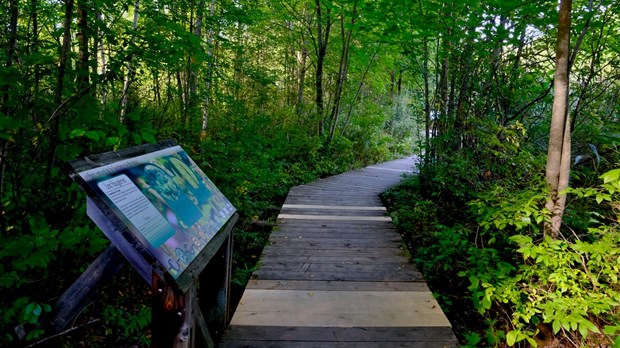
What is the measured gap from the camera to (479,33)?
4.77 metres

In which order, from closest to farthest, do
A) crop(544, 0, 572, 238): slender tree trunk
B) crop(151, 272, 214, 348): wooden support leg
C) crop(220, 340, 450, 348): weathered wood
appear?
crop(151, 272, 214, 348): wooden support leg, crop(220, 340, 450, 348): weathered wood, crop(544, 0, 572, 238): slender tree trunk

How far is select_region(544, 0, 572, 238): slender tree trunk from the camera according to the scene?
9.67ft

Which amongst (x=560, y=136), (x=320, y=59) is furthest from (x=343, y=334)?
(x=320, y=59)

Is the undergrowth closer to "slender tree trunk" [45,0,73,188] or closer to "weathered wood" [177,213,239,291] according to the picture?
"weathered wood" [177,213,239,291]

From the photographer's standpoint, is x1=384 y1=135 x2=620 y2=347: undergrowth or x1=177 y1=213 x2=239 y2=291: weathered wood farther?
x1=384 y1=135 x2=620 y2=347: undergrowth

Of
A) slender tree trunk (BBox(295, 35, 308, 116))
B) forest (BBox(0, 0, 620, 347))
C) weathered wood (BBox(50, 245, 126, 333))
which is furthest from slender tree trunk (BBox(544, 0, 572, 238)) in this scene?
slender tree trunk (BBox(295, 35, 308, 116))

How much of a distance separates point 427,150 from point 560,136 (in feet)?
12.9

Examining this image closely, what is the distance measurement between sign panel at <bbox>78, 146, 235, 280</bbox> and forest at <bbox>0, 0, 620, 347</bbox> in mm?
216

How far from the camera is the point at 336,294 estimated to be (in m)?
3.31

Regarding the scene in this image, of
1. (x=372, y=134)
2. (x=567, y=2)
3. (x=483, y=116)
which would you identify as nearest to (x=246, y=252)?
(x=483, y=116)

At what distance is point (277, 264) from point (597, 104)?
15.6 ft

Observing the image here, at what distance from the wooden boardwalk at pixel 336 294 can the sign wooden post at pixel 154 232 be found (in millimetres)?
787

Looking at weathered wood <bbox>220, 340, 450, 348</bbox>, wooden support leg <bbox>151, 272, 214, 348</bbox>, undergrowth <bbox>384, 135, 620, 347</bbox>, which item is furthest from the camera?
weathered wood <bbox>220, 340, 450, 348</bbox>

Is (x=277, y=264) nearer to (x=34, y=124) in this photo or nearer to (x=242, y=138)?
(x=34, y=124)
